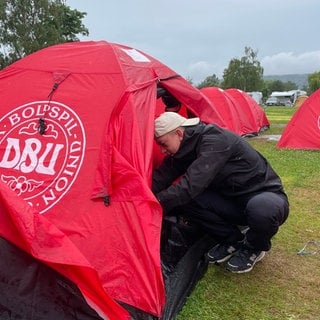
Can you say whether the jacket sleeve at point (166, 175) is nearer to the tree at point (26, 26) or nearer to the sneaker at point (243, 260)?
the sneaker at point (243, 260)

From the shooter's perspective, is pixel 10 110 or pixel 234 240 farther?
Answer: pixel 234 240

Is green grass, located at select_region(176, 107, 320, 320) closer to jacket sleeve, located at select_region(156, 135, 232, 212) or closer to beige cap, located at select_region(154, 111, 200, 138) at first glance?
jacket sleeve, located at select_region(156, 135, 232, 212)

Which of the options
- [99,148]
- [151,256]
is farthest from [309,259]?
[99,148]

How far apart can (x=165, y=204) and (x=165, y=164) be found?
21.3 inches

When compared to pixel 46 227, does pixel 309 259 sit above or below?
below

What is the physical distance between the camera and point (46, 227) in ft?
7.25

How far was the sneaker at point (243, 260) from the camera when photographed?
3.50 m

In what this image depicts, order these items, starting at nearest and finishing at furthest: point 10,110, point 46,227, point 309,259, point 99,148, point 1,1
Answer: point 46,227 → point 99,148 → point 10,110 → point 309,259 → point 1,1

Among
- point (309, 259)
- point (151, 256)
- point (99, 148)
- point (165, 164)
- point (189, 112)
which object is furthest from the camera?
point (189, 112)

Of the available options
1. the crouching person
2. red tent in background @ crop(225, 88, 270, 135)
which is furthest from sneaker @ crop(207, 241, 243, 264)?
red tent in background @ crop(225, 88, 270, 135)

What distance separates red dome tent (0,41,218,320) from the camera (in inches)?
88.2

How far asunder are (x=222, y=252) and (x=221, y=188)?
582mm

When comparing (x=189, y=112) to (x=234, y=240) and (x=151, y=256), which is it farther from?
(x=151, y=256)

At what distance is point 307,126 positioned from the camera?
1005cm
